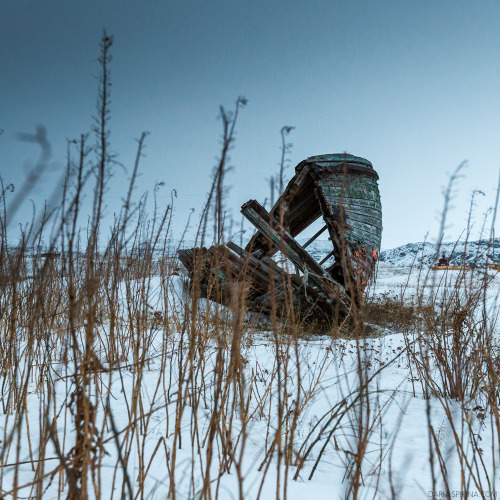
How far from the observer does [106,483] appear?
1.26 m

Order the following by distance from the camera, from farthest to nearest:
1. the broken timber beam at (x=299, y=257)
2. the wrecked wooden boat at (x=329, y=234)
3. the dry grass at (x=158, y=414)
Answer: the wrecked wooden boat at (x=329, y=234)
the broken timber beam at (x=299, y=257)
the dry grass at (x=158, y=414)

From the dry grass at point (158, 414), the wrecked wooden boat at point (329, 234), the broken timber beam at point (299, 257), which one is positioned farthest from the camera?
the wrecked wooden boat at point (329, 234)

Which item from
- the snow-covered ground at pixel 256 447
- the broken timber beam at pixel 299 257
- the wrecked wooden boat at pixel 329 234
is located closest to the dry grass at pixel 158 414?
the snow-covered ground at pixel 256 447

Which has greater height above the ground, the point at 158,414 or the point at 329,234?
the point at 329,234

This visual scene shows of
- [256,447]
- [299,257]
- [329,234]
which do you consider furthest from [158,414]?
[329,234]

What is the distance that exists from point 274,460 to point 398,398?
126 centimetres

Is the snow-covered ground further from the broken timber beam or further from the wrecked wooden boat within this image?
the wrecked wooden boat

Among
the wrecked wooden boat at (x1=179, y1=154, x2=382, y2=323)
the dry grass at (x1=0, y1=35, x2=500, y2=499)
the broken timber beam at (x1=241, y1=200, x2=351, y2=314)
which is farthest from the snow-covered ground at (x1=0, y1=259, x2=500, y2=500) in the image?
the wrecked wooden boat at (x1=179, y1=154, x2=382, y2=323)

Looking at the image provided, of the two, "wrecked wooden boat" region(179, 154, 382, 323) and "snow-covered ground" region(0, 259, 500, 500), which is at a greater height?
"wrecked wooden boat" region(179, 154, 382, 323)

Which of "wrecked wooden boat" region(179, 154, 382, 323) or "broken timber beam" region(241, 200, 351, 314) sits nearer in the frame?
"broken timber beam" region(241, 200, 351, 314)

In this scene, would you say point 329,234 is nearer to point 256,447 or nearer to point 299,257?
point 299,257

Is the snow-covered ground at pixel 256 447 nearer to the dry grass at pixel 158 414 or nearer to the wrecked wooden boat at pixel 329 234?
the dry grass at pixel 158 414

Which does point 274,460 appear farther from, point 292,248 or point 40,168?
point 292,248

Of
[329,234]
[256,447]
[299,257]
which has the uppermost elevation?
[329,234]
